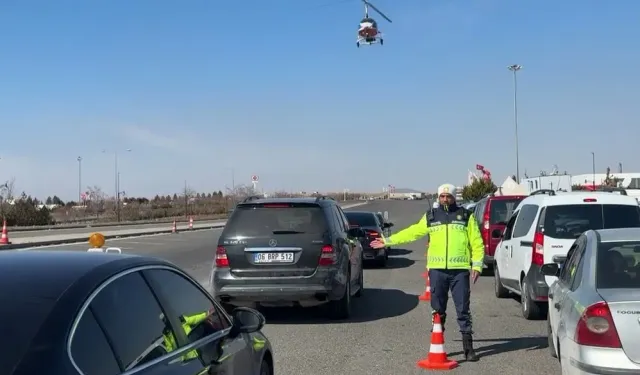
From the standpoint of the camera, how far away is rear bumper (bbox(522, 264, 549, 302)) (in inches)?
404

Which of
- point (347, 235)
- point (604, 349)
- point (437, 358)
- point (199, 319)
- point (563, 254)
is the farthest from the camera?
point (347, 235)

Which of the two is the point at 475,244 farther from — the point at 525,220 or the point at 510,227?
the point at 510,227

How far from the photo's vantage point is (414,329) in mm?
10352

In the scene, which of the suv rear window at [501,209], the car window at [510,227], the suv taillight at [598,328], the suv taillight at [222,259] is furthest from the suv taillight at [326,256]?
the suv rear window at [501,209]

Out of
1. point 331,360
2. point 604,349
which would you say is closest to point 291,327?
point 331,360

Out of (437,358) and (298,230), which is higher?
(298,230)

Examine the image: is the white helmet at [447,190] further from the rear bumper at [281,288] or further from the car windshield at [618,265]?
the rear bumper at [281,288]

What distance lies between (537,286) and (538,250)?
0.50 m

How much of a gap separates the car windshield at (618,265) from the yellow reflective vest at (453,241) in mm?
2099

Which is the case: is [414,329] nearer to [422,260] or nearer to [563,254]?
[563,254]

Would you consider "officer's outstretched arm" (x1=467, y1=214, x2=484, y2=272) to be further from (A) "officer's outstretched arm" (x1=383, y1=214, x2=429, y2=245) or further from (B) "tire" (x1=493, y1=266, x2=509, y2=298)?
(B) "tire" (x1=493, y1=266, x2=509, y2=298)

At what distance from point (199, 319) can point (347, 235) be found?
300 inches

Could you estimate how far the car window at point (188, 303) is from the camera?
163 inches

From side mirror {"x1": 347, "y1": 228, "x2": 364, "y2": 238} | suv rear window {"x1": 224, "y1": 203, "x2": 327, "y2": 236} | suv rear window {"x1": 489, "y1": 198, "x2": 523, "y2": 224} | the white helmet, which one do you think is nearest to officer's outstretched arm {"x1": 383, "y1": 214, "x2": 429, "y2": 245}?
the white helmet
